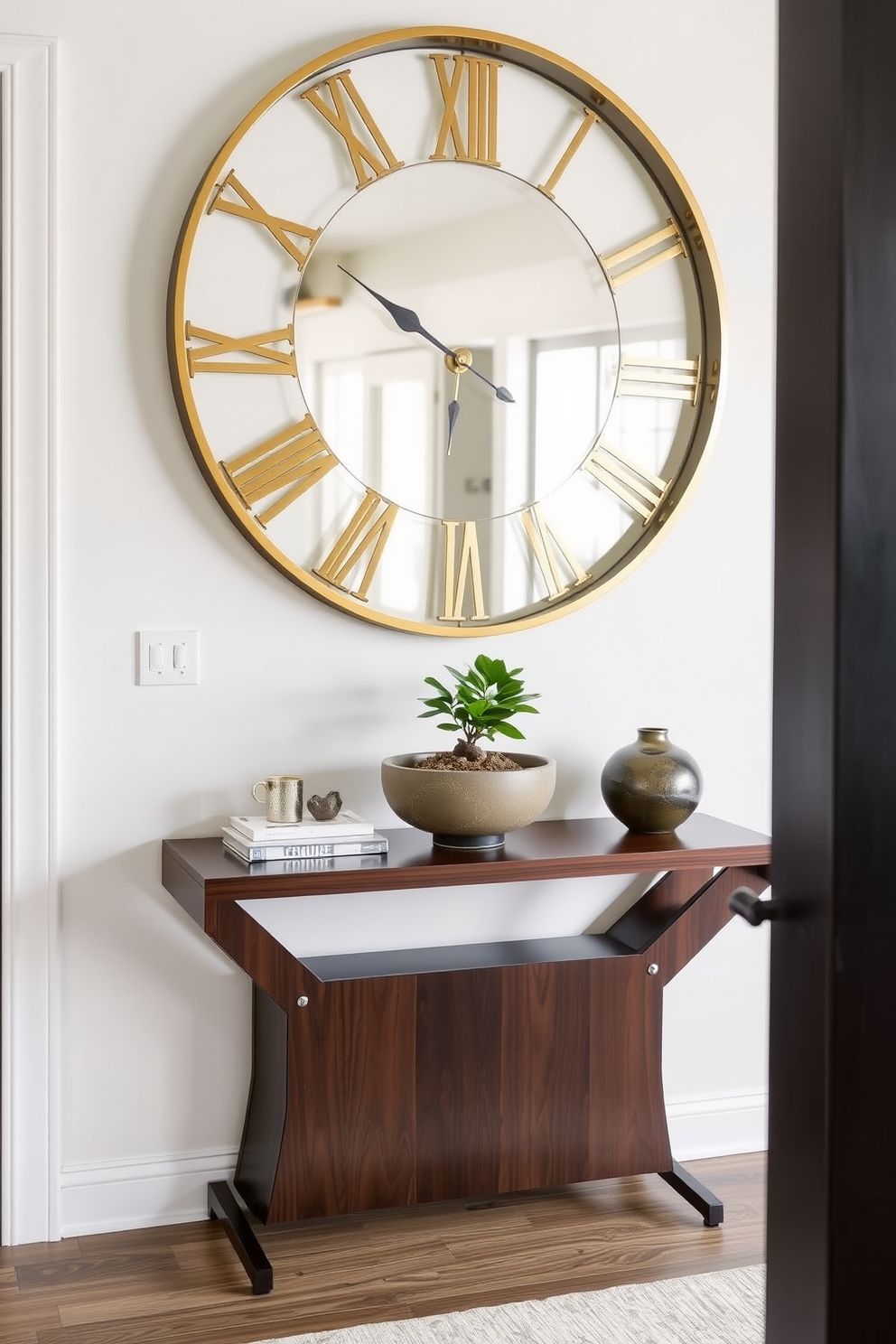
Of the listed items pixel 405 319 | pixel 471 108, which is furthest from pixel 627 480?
pixel 471 108

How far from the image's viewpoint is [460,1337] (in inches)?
81.8

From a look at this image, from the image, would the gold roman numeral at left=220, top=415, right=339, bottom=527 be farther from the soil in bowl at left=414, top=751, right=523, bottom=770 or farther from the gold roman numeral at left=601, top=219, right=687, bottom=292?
the gold roman numeral at left=601, top=219, right=687, bottom=292

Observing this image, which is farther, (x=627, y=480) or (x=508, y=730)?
(x=627, y=480)

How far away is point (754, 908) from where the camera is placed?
1.24 m

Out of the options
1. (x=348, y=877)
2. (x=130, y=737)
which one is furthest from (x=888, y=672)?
(x=130, y=737)

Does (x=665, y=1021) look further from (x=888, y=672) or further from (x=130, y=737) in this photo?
(x=888, y=672)

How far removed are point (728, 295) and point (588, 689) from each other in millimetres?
893

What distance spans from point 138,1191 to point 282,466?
1.40 metres

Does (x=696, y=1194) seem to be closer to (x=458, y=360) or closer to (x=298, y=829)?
(x=298, y=829)

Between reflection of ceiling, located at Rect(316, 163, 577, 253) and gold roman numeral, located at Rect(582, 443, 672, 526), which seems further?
gold roman numeral, located at Rect(582, 443, 672, 526)

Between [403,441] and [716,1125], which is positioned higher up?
[403,441]

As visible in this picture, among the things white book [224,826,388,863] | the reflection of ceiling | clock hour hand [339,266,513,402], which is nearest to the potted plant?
white book [224,826,388,863]

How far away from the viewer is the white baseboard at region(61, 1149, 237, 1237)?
2422 mm

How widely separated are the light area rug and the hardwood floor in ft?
0.13
